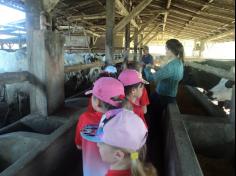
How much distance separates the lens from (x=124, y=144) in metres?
1.38

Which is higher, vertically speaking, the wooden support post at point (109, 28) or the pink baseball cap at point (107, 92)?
the wooden support post at point (109, 28)

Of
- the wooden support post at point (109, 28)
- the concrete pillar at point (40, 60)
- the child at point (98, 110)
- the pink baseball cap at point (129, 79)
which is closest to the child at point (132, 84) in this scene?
the pink baseball cap at point (129, 79)

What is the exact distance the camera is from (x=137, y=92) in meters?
2.73

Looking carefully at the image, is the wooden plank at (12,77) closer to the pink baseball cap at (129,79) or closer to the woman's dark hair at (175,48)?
the pink baseball cap at (129,79)

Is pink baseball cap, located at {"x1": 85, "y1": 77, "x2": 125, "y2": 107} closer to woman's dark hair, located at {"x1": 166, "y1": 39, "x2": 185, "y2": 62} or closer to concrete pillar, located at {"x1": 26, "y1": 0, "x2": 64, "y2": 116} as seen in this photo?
concrete pillar, located at {"x1": 26, "y1": 0, "x2": 64, "y2": 116}

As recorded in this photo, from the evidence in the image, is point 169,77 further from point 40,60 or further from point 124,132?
point 124,132

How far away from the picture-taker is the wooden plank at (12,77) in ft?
8.61

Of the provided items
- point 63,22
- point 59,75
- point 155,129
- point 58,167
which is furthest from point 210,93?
point 63,22

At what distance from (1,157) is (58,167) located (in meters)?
0.60

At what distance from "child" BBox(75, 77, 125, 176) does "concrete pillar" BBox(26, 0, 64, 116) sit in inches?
52.5

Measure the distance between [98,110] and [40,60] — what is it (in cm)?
146

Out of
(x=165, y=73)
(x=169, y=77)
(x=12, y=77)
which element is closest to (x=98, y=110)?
(x=12, y=77)

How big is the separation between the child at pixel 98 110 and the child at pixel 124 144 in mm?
478

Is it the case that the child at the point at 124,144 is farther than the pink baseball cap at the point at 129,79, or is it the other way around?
the pink baseball cap at the point at 129,79
